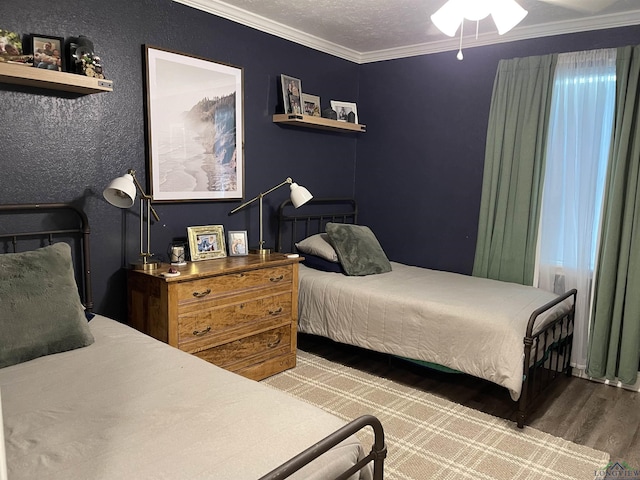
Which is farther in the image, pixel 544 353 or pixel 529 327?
pixel 544 353

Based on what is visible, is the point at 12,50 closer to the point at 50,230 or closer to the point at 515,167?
the point at 50,230

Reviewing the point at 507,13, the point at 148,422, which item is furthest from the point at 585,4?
the point at 148,422

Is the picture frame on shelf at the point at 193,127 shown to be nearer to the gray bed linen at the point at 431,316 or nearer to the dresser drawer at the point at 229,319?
the dresser drawer at the point at 229,319

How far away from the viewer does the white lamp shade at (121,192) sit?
101 inches

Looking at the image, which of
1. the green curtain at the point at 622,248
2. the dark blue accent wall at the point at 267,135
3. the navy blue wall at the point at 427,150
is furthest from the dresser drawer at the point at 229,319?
the green curtain at the point at 622,248

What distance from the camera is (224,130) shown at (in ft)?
11.2

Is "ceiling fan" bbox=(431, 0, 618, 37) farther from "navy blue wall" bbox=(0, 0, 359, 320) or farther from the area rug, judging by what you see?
the area rug

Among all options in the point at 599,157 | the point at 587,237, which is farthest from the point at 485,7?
the point at 587,237

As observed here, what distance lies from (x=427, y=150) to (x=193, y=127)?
2.05 meters

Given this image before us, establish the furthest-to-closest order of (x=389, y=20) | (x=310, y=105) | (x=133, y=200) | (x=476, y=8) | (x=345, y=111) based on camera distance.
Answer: (x=345, y=111) < (x=310, y=105) < (x=389, y=20) < (x=133, y=200) < (x=476, y=8)

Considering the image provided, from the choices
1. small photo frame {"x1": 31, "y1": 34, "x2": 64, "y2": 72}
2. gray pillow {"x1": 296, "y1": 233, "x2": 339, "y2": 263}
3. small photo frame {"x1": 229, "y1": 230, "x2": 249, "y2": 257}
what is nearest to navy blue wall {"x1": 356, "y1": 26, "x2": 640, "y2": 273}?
gray pillow {"x1": 296, "y1": 233, "x2": 339, "y2": 263}

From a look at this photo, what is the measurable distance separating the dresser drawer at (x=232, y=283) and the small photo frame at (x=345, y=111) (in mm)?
1679

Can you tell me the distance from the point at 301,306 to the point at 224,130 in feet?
4.60

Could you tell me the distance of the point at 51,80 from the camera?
2.34 meters
